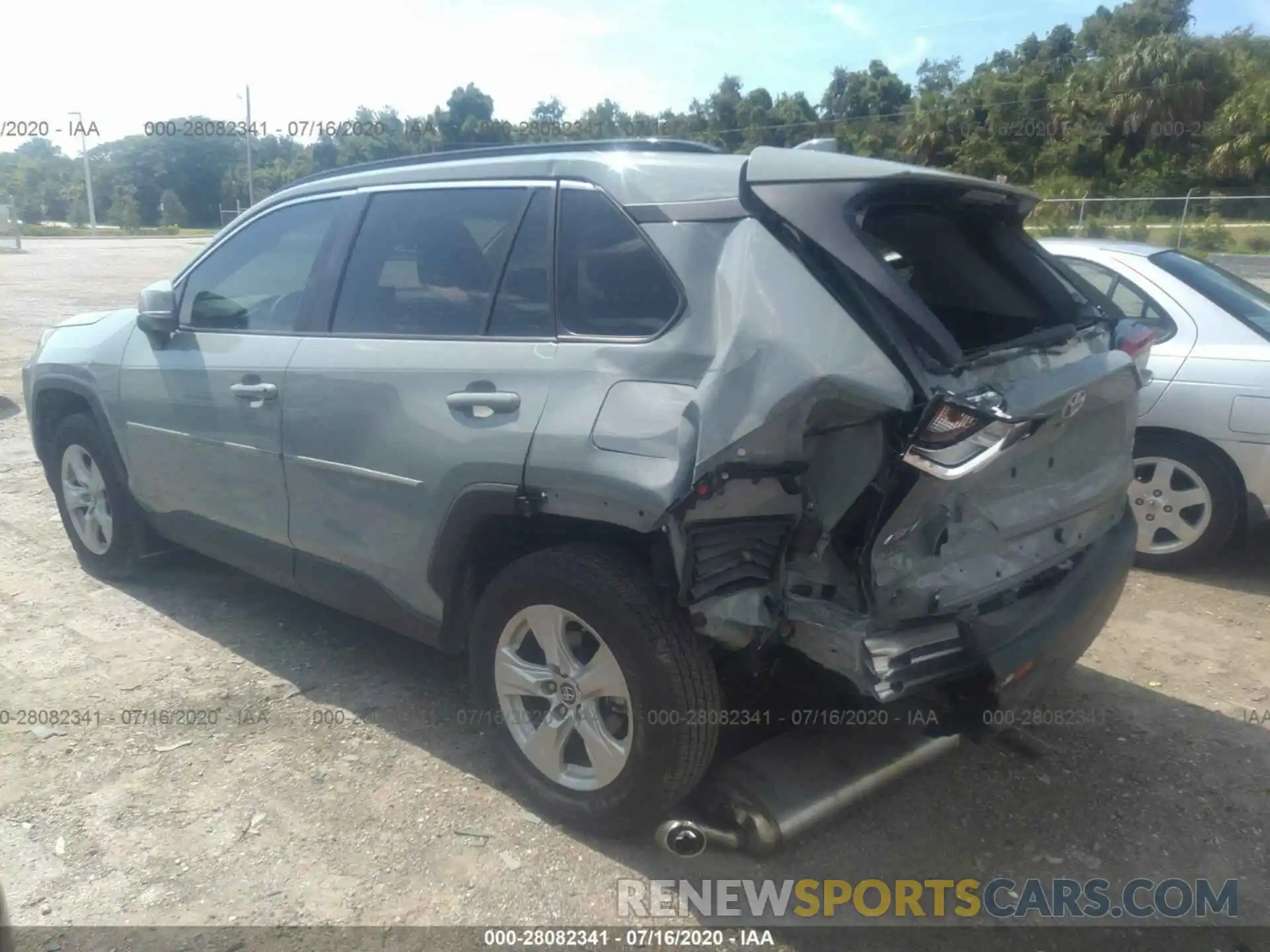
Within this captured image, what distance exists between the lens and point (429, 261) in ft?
11.3

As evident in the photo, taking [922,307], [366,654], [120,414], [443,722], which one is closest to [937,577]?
[922,307]

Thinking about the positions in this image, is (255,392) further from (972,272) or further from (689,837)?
(972,272)

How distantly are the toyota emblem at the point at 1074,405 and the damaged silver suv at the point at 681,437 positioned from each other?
1 centimetres

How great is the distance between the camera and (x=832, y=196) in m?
2.59

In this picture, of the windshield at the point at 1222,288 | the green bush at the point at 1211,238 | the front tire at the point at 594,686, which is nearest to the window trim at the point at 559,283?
the front tire at the point at 594,686

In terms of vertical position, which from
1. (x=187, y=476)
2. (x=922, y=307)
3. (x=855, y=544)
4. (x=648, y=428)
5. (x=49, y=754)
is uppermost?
(x=922, y=307)

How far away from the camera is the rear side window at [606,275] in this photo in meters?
2.79

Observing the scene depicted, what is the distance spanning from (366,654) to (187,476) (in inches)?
42.5

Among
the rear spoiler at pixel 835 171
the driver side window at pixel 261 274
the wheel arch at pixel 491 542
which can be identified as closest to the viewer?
the rear spoiler at pixel 835 171

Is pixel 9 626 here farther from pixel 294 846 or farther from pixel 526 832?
pixel 526 832

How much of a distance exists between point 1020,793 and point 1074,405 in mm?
1362

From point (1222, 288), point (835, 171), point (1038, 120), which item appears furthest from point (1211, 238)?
point (835, 171)

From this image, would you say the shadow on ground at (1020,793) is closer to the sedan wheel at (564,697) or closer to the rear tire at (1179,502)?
the sedan wheel at (564,697)

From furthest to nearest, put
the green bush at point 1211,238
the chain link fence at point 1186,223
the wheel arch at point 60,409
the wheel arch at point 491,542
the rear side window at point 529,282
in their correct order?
the green bush at point 1211,238
the chain link fence at point 1186,223
the wheel arch at point 60,409
the rear side window at point 529,282
the wheel arch at point 491,542
